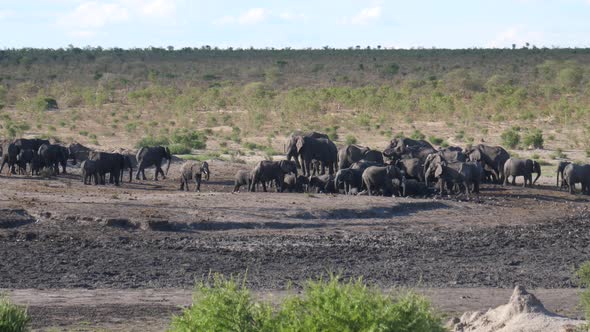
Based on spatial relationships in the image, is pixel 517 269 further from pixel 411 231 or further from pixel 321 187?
pixel 321 187

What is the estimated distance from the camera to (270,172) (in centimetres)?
2894

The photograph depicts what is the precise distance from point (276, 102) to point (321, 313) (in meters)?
52.2

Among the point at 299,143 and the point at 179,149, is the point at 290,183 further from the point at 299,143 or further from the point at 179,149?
the point at 179,149

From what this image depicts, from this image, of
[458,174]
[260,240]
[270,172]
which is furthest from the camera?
[458,174]

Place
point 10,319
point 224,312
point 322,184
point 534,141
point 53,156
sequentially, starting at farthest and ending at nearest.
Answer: point 534,141
point 53,156
point 322,184
point 10,319
point 224,312

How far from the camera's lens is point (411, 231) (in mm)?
24312

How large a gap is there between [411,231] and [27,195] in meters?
8.55

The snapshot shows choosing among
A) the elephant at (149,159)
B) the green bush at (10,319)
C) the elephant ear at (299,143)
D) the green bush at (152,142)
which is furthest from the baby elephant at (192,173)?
the green bush at (10,319)

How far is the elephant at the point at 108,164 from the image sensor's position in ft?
96.2

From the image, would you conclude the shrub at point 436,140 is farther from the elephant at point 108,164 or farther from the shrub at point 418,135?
the elephant at point 108,164

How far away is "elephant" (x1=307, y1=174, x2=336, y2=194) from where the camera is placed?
96.3 ft

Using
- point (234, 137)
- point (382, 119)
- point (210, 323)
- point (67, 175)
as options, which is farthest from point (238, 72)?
point (210, 323)

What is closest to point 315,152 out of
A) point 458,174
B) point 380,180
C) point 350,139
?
point 380,180

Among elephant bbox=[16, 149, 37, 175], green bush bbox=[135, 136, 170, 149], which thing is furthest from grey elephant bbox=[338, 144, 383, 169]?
green bush bbox=[135, 136, 170, 149]
